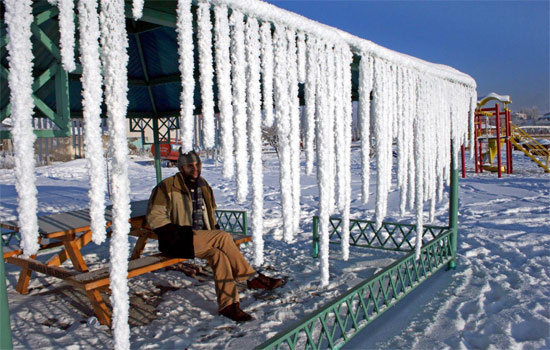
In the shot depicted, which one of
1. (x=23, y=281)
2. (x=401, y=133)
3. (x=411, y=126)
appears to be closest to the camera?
(x=401, y=133)

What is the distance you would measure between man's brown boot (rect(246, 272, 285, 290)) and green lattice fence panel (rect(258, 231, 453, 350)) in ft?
2.79

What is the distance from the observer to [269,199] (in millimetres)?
10617

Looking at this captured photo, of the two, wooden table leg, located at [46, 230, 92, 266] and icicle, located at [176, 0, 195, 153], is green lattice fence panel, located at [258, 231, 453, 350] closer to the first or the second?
icicle, located at [176, 0, 195, 153]

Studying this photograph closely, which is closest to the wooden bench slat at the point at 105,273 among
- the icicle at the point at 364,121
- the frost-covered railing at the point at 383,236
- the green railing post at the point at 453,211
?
the icicle at the point at 364,121

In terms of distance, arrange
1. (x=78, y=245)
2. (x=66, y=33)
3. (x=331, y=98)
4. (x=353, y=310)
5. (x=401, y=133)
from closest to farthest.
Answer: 1. (x=66, y=33)
2. (x=331, y=98)
3. (x=401, y=133)
4. (x=353, y=310)
5. (x=78, y=245)

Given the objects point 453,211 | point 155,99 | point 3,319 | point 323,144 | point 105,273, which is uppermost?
point 155,99

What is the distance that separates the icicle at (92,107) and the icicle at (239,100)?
2.21ft

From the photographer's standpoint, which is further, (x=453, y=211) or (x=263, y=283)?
(x=453, y=211)

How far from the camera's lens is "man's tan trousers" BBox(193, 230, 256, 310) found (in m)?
3.66

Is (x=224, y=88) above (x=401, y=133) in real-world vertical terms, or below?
above

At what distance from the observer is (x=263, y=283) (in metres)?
4.41

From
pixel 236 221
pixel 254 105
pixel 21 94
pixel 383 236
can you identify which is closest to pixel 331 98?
pixel 254 105

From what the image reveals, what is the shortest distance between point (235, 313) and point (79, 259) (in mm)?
2084

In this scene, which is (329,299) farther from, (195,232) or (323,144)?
(323,144)
